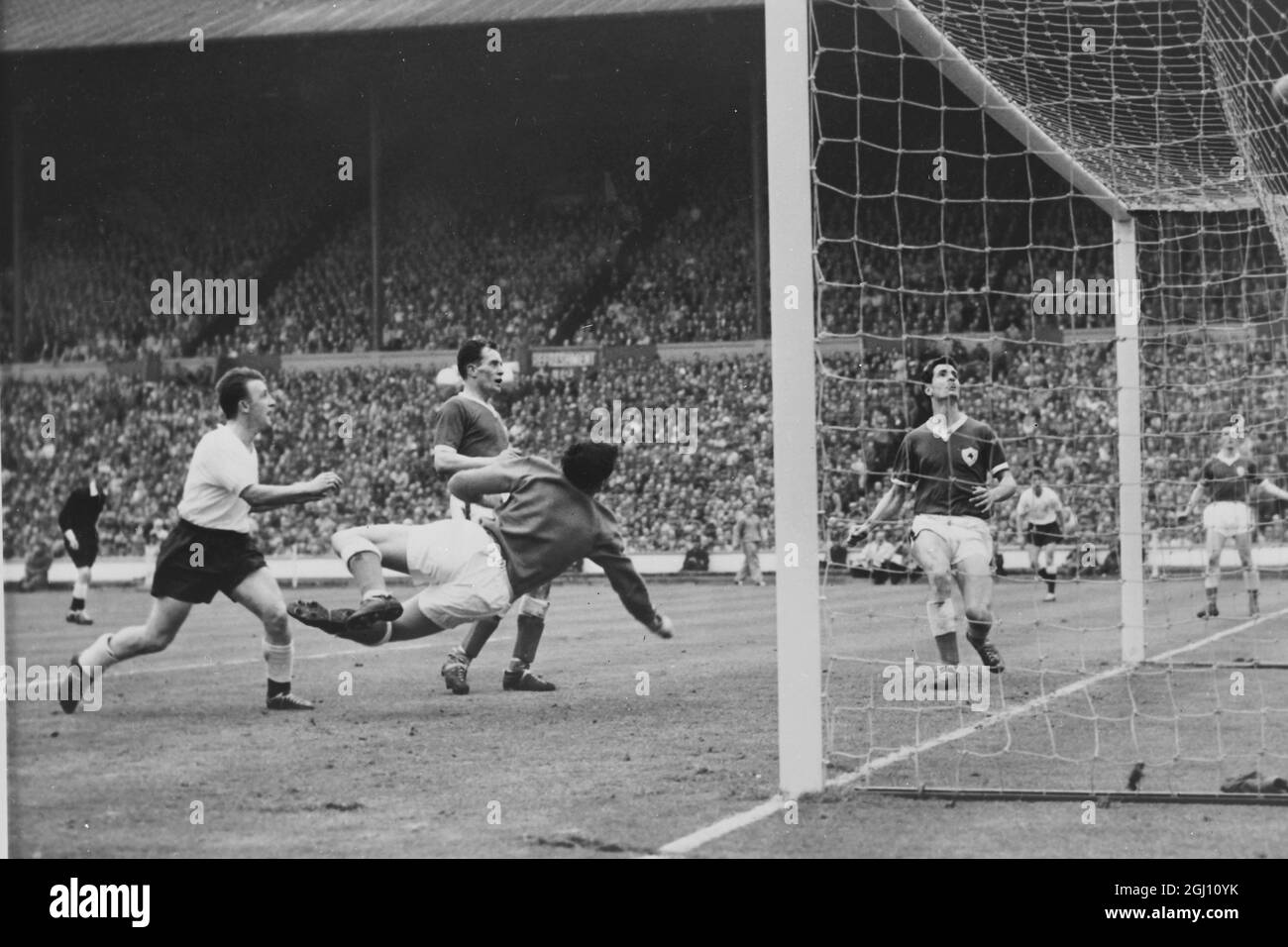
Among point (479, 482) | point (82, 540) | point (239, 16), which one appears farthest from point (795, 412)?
point (239, 16)

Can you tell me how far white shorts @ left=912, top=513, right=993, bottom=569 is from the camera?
8.07 meters

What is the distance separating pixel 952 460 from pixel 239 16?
1822cm

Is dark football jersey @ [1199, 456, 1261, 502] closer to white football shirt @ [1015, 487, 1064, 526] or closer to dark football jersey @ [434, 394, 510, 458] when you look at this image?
white football shirt @ [1015, 487, 1064, 526]

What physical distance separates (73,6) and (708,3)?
9.96 meters

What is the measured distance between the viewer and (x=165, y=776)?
5.96 meters

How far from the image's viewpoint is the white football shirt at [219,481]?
7.23 m

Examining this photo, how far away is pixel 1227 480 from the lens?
474 inches

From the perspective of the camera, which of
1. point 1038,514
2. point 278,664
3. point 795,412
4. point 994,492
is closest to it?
point 795,412

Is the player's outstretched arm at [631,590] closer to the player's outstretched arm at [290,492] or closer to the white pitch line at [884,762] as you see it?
the white pitch line at [884,762]

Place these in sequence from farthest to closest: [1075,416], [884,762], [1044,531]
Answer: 1. [1075,416]
2. [1044,531]
3. [884,762]

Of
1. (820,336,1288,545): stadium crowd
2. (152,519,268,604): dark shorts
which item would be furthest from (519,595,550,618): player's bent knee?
(820,336,1288,545): stadium crowd

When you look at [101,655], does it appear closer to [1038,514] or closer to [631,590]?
[631,590]
